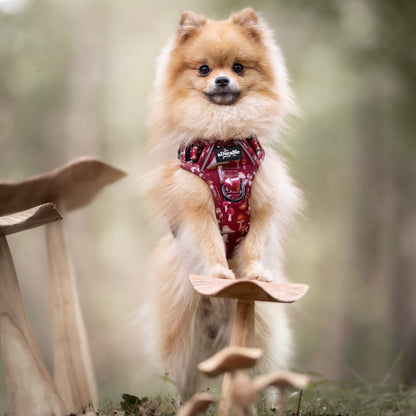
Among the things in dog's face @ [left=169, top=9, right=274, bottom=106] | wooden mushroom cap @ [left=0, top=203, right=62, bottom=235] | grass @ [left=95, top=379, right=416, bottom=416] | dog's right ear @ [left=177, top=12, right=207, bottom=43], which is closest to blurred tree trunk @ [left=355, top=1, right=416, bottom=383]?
grass @ [left=95, top=379, right=416, bottom=416]

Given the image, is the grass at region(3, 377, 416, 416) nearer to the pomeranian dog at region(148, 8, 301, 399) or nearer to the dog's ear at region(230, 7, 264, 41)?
the pomeranian dog at region(148, 8, 301, 399)

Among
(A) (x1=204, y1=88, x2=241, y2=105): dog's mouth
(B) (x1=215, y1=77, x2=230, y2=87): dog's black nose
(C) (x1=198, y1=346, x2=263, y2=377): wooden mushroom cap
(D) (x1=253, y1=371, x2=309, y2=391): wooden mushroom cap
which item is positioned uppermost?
(B) (x1=215, y1=77, x2=230, y2=87): dog's black nose

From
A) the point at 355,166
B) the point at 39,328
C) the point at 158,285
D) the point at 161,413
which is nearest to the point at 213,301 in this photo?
the point at 158,285

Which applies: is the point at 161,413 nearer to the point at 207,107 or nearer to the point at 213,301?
the point at 213,301

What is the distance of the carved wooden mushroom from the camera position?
1687 millimetres

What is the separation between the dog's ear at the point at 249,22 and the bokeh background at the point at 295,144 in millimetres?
2612

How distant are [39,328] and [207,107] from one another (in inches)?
137

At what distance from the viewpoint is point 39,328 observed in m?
4.84

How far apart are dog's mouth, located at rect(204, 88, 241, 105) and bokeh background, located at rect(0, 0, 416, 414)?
2.66m

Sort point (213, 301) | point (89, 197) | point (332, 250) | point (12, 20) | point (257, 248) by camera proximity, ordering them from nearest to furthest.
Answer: point (257, 248), point (213, 301), point (89, 197), point (12, 20), point (332, 250)

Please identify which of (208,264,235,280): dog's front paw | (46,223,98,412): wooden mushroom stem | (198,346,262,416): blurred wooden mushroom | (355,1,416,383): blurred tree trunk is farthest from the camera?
(355,1,416,383): blurred tree trunk

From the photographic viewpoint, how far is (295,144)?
516cm

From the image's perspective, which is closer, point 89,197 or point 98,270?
point 89,197

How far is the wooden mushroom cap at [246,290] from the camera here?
5.50 ft
